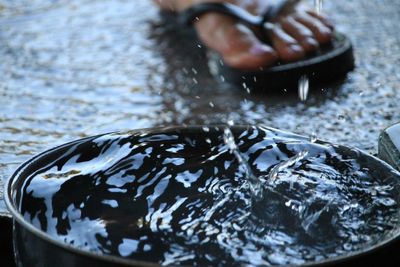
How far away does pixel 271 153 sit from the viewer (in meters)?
1.44

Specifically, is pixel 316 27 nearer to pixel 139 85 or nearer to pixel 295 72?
pixel 295 72

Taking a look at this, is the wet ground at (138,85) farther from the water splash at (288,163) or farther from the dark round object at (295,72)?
the water splash at (288,163)

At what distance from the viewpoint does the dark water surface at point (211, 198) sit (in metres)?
1.13

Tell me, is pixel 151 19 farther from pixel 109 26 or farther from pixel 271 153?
pixel 271 153

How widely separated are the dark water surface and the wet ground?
34 centimetres

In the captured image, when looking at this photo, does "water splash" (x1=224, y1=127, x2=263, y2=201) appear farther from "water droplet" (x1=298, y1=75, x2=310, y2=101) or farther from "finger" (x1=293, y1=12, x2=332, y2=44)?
"finger" (x1=293, y1=12, x2=332, y2=44)

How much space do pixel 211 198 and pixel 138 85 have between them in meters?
0.96

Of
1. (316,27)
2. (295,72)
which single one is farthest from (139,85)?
(316,27)

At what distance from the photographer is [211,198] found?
1.32m

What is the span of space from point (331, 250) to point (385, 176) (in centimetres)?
24

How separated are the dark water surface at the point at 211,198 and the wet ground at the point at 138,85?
→ 34 centimetres

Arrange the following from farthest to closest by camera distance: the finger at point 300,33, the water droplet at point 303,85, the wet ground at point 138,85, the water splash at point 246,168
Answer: the finger at point 300,33
the water droplet at point 303,85
the wet ground at point 138,85
the water splash at point 246,168

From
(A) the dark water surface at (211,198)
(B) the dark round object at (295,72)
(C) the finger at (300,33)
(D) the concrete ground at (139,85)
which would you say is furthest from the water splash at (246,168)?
(C) the finger at (300,33)

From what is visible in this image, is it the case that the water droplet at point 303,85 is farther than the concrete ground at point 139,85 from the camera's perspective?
Yes
